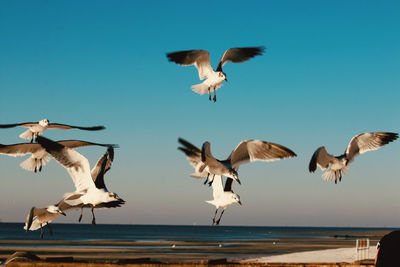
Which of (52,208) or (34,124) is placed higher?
(34,124)

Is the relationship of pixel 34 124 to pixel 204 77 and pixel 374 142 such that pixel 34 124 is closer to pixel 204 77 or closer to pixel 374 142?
pixel 204 77

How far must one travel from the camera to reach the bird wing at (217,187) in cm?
941

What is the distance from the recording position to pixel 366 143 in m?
16.1

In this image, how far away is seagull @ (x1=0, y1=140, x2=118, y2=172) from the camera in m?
9.84

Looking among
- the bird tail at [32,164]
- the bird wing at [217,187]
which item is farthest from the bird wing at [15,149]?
the bird wing at [217,187]

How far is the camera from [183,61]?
14844 millimetres

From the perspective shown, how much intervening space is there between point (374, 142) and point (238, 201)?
867 cm

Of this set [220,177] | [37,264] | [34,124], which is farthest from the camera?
[34,124]

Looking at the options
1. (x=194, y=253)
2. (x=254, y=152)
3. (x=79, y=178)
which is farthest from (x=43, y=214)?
(x=194, y=253)

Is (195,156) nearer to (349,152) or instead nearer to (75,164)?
(75,164)

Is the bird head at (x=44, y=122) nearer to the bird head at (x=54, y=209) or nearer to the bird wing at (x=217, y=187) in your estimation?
the bird head at (x=54, y=209)

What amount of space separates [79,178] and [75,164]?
0.79ft

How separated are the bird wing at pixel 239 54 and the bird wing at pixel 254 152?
18.6 ft

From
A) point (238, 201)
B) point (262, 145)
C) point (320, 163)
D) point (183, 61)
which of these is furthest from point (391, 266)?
point (183, 61)
